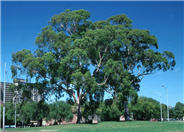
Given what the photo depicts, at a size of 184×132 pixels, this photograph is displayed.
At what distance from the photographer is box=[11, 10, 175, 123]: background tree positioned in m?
36.9

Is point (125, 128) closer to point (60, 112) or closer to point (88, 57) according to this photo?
point (88, 57)

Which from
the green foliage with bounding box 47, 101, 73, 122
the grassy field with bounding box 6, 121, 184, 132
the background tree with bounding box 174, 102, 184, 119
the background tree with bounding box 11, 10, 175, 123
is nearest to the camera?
the grassy field with bounding box 6, 121, 184, 132

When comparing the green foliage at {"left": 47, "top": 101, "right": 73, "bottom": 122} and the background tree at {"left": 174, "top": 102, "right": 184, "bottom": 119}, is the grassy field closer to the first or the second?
the green foliage at {"left": 47, "top": 101, "right": 73, "bottom": 122}

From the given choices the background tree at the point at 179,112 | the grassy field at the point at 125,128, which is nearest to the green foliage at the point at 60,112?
the grassy field at the point at 125,128

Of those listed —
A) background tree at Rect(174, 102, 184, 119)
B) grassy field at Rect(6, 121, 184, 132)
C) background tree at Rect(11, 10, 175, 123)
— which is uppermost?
background tree at Rect(11, 10, 175, 123)

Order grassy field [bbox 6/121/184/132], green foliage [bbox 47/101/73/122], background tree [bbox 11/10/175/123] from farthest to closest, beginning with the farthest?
green foliage [bbox 47/101/73/122] → background tree [bbox 11/10/175/123] → grassy field [bbox 6/121/184/132]

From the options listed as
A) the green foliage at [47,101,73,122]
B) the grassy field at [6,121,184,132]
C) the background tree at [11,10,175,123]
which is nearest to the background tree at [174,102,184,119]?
the green foliage at [47,101,73,122]

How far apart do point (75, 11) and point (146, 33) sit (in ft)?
40.1

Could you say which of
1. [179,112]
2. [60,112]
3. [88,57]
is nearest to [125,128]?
[88,57]

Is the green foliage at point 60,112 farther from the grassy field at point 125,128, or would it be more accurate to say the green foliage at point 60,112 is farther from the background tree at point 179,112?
the background tree at point 179,112

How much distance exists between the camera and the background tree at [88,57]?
3688 cm

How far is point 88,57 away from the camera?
38.1 meters

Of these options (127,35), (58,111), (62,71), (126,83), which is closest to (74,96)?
(62,71)

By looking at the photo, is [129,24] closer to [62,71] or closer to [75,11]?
[75,11]
